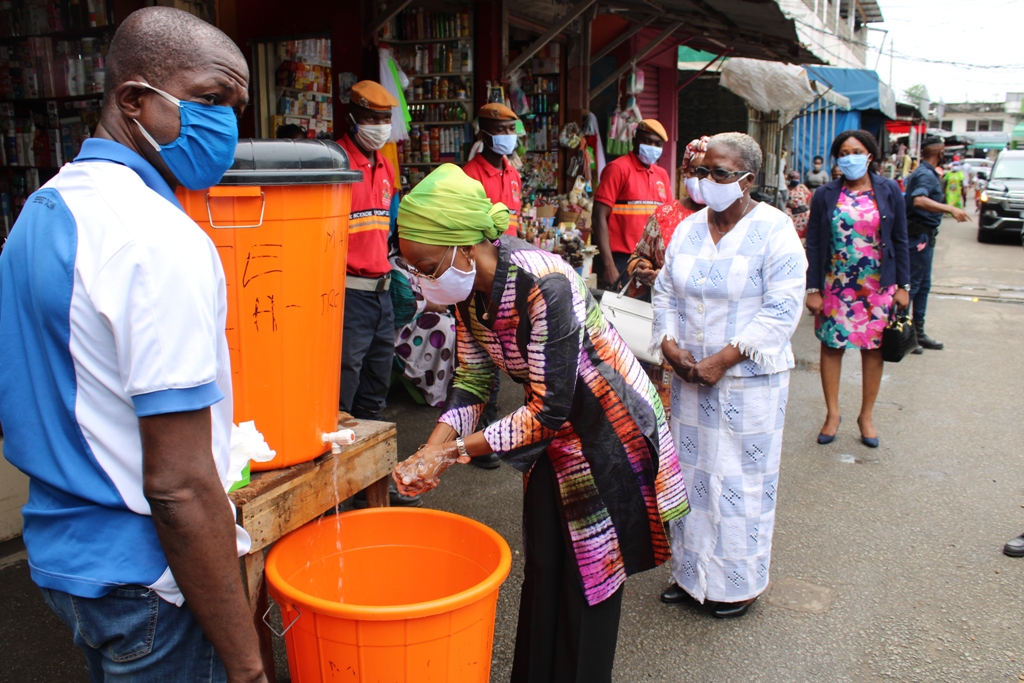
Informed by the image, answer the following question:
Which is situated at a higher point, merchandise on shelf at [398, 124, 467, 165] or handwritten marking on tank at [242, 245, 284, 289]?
merchandise on shelf at [398, 124, 467, 165]

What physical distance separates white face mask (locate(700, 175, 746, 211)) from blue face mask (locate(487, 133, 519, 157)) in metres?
2.61

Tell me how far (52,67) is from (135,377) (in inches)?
198

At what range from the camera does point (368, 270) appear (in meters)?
4.10

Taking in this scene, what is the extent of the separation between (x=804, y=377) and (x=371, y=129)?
4.25 metres

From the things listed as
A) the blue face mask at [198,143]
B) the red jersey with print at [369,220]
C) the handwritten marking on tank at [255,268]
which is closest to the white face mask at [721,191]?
the handwritten marking on tank at [255,268]

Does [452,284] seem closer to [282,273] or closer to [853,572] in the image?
[282,273]

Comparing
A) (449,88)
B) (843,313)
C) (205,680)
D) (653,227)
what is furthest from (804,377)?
(205,680)

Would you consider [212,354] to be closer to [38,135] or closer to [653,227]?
[653,227]

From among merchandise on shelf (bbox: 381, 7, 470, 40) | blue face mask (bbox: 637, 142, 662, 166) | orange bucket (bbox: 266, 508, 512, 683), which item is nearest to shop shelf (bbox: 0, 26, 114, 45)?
merchandise on shelf (bbox: 381, 7, 470, 40)

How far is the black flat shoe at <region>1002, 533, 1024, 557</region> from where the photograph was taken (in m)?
3.66

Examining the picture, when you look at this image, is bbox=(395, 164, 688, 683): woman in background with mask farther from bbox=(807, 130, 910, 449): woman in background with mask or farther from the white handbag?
bbox=(807, 130, 910, 449): woman in background with mask

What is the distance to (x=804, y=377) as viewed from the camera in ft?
22.2

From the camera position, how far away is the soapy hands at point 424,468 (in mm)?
2088

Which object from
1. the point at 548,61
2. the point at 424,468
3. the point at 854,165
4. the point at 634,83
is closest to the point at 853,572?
the point at 424,468
